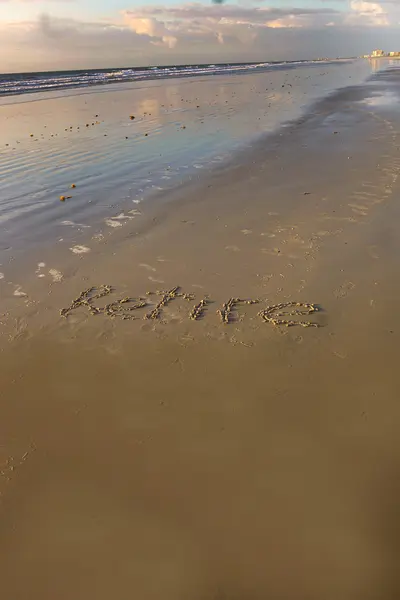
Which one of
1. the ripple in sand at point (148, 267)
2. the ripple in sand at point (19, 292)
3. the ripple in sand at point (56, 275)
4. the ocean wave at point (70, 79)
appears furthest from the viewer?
the ocean wave at point (70, 79)

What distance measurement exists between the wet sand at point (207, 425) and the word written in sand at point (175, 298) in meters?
0.07

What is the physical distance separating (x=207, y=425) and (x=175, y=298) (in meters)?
2.20

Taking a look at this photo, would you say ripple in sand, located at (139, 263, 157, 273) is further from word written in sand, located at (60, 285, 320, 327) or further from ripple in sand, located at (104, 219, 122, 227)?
ripple in sand, located at (104, 219, 122, 227)

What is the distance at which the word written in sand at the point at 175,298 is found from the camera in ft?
17.0

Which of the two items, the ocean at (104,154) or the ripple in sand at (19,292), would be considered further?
the ocean at (104,154)

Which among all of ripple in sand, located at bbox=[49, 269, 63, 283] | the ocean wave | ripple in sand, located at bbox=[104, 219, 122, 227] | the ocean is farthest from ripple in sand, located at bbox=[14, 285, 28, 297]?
the ocean wave

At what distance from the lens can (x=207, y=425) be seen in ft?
12.5

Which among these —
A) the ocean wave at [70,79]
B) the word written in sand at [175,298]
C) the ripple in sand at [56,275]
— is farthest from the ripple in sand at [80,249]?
the ocean wave at [70,79]

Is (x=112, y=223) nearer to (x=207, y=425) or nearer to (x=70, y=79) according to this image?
(x=207, y=425)

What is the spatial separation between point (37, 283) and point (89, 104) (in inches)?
1003

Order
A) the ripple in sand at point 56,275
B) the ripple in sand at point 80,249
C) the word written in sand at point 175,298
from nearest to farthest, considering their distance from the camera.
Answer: the word written in sand at point 175,298
the ripple in sand at point 56,275
the ripple in sand at point 80,249

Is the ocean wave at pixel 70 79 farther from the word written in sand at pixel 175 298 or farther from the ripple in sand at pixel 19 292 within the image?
the word written in sand at pixel 175 298

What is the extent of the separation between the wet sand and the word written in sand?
2.9 inches

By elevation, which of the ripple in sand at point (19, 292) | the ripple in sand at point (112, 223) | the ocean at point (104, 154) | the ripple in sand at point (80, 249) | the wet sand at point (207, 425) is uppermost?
the ocean at point (104, 154)
